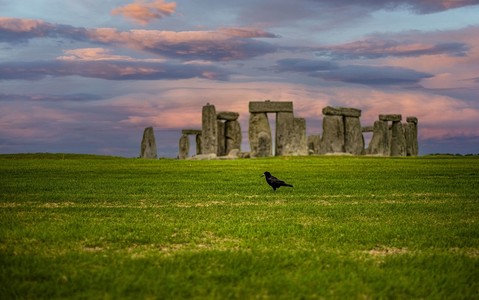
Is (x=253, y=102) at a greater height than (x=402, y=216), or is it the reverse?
(x=253, y=102)

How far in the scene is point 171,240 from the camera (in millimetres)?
9828

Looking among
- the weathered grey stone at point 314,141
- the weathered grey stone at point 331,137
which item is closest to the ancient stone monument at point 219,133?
the weathered grey stone at point 331,137

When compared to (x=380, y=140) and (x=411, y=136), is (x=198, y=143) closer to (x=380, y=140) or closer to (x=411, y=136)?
(x=380, y=140)

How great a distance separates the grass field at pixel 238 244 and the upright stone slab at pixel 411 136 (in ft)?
128

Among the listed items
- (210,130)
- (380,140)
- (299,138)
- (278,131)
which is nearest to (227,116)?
(210,130)

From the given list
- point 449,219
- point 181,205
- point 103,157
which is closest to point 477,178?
point 449,219

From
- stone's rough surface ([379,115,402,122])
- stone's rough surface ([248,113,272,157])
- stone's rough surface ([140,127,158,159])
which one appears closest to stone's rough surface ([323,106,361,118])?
stone's rough surface ([379,115,402,122])

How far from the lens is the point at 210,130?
49938 millimetres

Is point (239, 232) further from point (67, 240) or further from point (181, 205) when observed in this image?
point (181, 205)

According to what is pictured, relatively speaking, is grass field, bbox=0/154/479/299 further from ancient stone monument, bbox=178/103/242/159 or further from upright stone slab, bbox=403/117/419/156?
upright stone slab, bbox=403/117/419/156

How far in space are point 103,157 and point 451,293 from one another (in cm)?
3862

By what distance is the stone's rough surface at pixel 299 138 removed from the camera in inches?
1855

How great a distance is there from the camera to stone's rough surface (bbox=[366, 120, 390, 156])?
175 feet

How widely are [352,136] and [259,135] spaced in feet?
29.3
